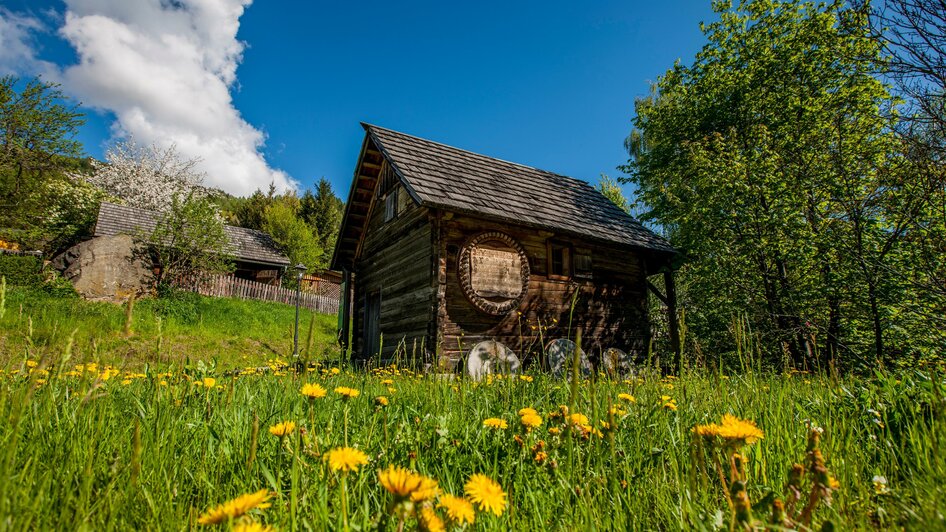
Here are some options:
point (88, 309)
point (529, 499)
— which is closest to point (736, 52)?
point (529, 499)

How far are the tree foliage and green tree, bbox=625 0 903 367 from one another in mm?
40

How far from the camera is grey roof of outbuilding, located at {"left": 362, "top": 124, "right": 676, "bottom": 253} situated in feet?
30.8

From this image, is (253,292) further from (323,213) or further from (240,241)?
(323,213)

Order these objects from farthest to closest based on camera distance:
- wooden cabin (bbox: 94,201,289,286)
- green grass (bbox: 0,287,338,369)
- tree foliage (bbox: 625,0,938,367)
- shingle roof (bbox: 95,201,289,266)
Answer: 1. wooden cabin (bbox: 94,201,289,286)
2. shingle roof (bbox: 95,201,289,266)
3. green grass (bbox: 0,287,338,369)
4. tree foliage (bbox: 625,0,938,367)

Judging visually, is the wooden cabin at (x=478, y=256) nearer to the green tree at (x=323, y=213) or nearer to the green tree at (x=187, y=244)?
the green tree at (x=187, y=244)

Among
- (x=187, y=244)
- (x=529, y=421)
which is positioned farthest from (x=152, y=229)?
(x=529, y=421)

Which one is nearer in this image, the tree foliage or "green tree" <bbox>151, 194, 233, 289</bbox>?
the tree foliage

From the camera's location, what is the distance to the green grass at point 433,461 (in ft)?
3.52

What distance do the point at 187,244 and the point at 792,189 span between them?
22.6 meters

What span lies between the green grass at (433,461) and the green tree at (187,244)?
2023 cm

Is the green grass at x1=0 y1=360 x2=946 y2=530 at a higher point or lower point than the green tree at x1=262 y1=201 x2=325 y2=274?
lower

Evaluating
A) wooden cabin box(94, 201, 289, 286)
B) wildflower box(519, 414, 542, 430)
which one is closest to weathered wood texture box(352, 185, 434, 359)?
wildflower box(519, 414, 542, 430)

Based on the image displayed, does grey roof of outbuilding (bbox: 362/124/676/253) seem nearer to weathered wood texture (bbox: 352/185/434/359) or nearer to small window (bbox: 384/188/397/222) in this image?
weathered wood texture (bbox: 352/185/434/359)

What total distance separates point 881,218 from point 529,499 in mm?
11272
